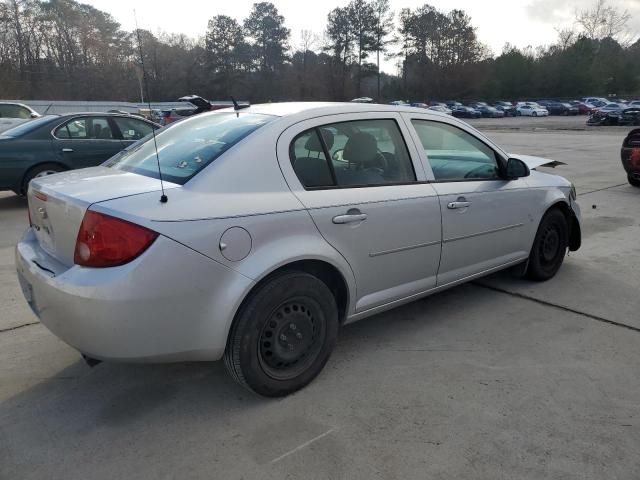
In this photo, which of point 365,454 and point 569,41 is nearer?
point 365,454

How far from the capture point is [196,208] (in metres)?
2.46

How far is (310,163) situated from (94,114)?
7071 mm

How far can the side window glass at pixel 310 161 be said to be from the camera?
289cm

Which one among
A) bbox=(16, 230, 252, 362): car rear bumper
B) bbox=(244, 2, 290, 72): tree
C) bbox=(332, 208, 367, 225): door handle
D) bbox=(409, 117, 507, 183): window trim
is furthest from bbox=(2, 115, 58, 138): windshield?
bbox=(244, 2, 290, 72): tree

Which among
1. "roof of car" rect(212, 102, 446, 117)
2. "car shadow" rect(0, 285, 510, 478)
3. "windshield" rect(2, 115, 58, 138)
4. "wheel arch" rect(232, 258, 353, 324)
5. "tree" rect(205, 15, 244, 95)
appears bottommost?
"car shadow" rect(0, 285, 510, 478)

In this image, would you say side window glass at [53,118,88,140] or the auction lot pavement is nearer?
the auction lot pavement

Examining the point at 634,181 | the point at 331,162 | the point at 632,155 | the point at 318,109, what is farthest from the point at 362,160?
the point at 634,181

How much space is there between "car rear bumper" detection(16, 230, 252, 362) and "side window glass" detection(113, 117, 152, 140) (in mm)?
6998

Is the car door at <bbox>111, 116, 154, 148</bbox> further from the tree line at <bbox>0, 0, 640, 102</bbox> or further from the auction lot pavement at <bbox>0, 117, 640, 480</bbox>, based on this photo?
the tree line at <bbox>0, 0, 640, 102</bbox>

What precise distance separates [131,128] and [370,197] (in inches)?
285

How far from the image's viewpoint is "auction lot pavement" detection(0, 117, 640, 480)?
235cm

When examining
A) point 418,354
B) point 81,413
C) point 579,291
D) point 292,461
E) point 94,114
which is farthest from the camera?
point 94,114

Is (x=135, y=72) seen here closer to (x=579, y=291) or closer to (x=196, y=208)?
(x=196, y=208)

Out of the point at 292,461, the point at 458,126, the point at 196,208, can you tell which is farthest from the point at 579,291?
the point at 196,208
